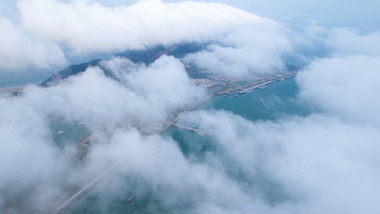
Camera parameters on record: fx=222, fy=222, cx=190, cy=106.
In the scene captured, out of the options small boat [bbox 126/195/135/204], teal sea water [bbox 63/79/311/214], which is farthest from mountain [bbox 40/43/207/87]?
small boat [bbox 126/195/135/204]

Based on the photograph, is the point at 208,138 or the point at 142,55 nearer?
the point at 208,138

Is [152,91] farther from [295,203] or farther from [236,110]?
[295,203]

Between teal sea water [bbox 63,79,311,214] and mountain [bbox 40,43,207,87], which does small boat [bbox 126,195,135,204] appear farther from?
mountain [bbox 40,43,207,87]

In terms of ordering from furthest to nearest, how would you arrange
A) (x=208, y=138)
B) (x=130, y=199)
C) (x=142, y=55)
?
1. (x=142, y=55)
2. (x=208, y=138)
3. (x=130, y=199)

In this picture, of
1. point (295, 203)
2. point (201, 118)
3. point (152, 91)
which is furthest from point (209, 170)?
point (152, 91)

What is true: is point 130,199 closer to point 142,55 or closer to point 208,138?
point 208,138

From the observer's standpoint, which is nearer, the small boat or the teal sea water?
the teal sea water

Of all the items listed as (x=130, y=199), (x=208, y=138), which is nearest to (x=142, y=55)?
(x=208, y=138)

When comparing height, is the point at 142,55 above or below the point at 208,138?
above

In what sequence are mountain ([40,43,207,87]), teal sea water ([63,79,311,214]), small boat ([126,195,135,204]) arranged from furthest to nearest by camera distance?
mountain ([40,43,207,87]) → small boat ([126,195,135,204]) → teal sea water ([63,79,311,214])
